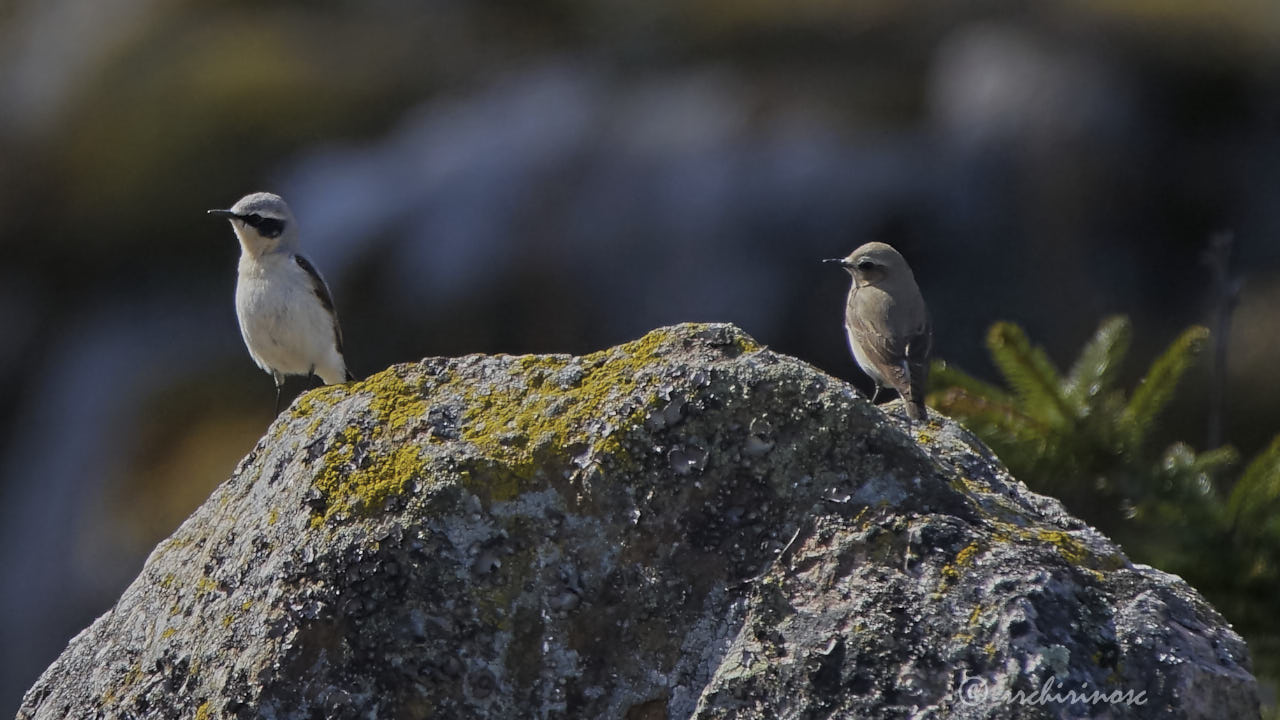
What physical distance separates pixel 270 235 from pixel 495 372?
4960 mm

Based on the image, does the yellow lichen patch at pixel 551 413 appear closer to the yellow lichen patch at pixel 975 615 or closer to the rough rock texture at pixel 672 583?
the rough rock texture at pixel 672 583

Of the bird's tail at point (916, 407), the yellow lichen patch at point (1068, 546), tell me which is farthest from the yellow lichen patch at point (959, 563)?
the bird's tail at point (916, 407)

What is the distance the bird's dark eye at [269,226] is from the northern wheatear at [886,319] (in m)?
3.83

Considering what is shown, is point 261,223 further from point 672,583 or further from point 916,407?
point 672,583

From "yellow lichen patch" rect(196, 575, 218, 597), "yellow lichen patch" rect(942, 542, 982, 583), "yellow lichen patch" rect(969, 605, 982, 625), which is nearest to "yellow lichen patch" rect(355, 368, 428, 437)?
"yellow lichen patch" rect(196, 575, 218, 597)

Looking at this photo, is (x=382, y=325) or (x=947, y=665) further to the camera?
(x=382, y=325)

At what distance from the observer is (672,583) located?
3885 millimetres

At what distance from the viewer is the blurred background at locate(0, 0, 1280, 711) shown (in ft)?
53.2

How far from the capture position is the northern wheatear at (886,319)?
823cm

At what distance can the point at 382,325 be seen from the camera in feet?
57.7

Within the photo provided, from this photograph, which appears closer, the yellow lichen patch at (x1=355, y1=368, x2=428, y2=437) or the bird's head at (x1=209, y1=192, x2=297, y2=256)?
the yellow lichen patch at (x1=355, y1=368, x2=428, y2=437)

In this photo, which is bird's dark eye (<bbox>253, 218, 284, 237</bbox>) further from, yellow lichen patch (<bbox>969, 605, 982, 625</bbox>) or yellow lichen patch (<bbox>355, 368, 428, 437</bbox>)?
yellow lichen patch (<bbox>969, 605, 982, 625</bbox>)

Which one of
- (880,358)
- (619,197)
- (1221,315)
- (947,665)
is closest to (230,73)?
(619,197)

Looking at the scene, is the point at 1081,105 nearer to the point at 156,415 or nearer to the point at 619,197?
the point at 619,197
